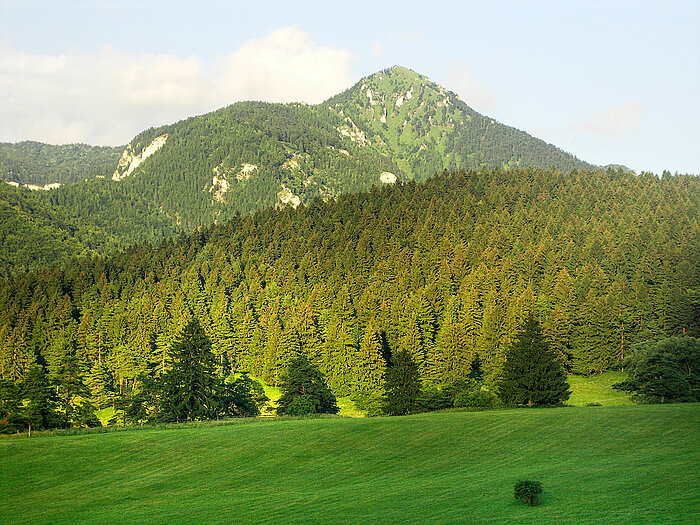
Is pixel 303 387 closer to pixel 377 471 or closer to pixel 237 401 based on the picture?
pixel 237 401

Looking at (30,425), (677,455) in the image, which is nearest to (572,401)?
(677,455)

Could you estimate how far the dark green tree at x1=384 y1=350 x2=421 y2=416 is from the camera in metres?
75.7

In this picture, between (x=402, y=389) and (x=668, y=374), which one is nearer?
(x=668, y=374)

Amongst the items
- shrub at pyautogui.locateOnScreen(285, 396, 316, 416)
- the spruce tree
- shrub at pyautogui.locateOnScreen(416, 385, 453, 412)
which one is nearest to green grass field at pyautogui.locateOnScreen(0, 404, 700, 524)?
shrub at pyautogui.locateOnScreen(416, 385, 453, 412)

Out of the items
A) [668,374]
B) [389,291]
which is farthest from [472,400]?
[389,291]

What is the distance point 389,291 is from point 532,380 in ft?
219

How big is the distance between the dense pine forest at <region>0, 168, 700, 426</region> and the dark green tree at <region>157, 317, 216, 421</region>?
631 inches

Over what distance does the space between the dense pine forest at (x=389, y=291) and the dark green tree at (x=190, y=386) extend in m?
16.0

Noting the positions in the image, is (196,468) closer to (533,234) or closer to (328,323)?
(328,323)

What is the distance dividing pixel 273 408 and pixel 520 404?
36399 mm

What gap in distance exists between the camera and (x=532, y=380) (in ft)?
243

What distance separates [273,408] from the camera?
93750 mm

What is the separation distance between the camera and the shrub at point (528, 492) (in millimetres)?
28203

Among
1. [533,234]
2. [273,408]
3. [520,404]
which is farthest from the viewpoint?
[533,234]
